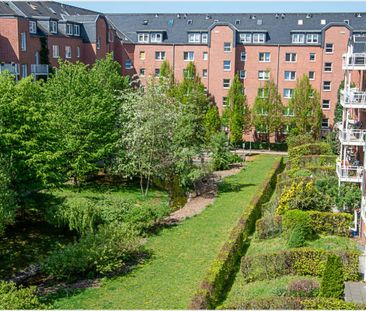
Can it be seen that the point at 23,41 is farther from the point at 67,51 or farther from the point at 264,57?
the point at 264,57

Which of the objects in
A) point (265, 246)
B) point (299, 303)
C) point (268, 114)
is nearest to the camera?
point (299, 303)

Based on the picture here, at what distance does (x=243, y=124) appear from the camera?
58.8 meters

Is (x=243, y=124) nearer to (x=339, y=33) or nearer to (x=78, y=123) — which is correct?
(x=339, y=33)

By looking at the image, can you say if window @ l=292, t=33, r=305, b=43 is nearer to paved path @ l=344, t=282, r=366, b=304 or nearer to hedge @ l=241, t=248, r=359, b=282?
hedge @ l=241, t=248, r=359, b=282

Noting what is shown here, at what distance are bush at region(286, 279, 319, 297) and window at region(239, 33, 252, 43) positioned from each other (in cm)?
4717

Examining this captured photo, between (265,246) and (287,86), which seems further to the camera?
(287,86)

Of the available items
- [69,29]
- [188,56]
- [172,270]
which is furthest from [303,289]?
[188,56]

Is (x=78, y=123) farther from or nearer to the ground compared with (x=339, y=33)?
nearer to the ground

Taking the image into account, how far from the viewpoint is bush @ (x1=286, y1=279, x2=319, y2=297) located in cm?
1764

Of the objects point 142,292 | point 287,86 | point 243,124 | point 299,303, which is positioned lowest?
point 142,292

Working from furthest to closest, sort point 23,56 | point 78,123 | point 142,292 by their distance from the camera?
point 23,56 < point 78,123 < point 142,292

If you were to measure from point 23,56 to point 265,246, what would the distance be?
35.3 m

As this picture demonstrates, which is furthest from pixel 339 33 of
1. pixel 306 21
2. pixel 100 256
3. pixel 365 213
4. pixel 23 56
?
pixel 100 256

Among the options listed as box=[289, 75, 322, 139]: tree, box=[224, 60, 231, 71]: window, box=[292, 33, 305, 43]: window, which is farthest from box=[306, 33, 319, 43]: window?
box=[224, 60, 231, 71]: window
